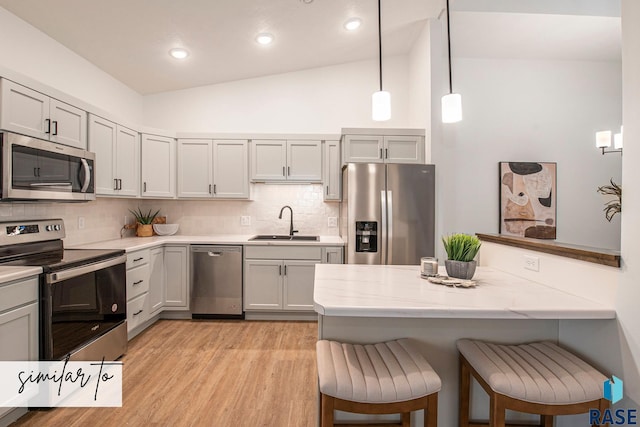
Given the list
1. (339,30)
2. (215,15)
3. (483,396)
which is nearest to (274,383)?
(483,396)

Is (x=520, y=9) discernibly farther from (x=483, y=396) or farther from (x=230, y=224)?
(x=230, y=224)

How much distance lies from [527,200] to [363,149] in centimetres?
211

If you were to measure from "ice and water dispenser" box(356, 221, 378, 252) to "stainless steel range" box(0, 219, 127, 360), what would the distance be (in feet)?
6.92

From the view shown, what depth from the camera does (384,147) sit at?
3.48 meters

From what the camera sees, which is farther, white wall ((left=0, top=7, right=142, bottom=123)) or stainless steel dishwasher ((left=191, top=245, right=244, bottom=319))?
stainless steel dishwasher ((left=191, top=245, right=244, bottom=319))

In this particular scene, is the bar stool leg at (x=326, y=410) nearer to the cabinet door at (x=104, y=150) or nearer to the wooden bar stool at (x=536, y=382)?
the wooden bar stool at (x=536, y=382)

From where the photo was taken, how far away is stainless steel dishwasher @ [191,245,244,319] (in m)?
3.36

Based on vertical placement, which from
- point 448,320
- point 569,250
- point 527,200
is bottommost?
point 448,320

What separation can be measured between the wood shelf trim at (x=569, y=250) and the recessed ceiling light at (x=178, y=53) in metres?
3.25

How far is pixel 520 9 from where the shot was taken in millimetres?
2953

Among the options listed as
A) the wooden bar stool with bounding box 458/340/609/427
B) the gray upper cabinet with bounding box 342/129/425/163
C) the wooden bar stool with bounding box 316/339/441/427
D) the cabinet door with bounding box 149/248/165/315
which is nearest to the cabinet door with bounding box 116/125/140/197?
the cabinet door with bounding box 149/248/165/315

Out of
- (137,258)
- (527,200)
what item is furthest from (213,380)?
(527,200)

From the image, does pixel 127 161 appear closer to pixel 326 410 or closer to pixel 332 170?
pixel 332 170

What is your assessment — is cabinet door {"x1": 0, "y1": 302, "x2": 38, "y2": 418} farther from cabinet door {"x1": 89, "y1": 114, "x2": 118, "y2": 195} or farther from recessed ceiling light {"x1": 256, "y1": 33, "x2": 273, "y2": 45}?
recessed ceiling light {"x1": 256, "y1": 33, "x2": 273, "y2": 45}
